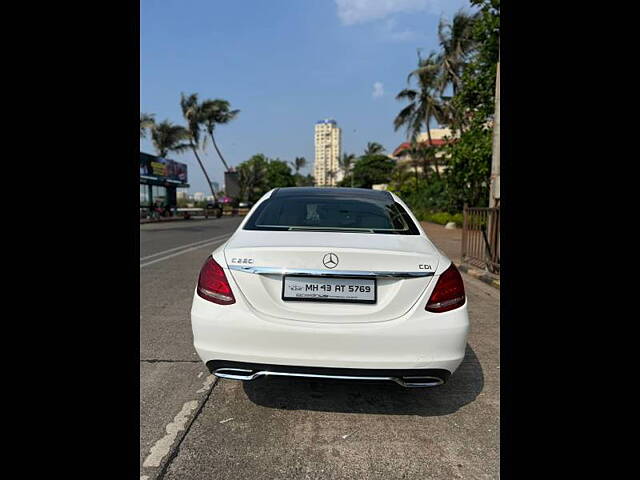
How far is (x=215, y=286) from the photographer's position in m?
2.22

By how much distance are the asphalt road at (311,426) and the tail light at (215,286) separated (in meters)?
0.82

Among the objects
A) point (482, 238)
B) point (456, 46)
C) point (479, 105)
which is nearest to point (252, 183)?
point (456, 46)

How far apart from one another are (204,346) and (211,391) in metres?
0.77

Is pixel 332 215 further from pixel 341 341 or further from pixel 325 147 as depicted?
pixel 325 147

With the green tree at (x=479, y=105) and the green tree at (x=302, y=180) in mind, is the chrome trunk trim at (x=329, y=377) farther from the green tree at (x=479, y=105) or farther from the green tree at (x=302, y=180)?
the green tree at (x=302, y=180)

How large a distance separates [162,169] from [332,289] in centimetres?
3278

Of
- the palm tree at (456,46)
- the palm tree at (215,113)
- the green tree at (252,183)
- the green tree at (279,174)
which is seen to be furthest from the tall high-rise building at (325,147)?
the palm tree at (456,46)

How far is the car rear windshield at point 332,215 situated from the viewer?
2.71 metres

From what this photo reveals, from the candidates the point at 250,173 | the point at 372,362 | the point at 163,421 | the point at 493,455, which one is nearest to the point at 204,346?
the point at 163,421

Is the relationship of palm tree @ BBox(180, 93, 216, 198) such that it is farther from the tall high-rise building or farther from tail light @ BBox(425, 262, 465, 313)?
the tall high-rise building
